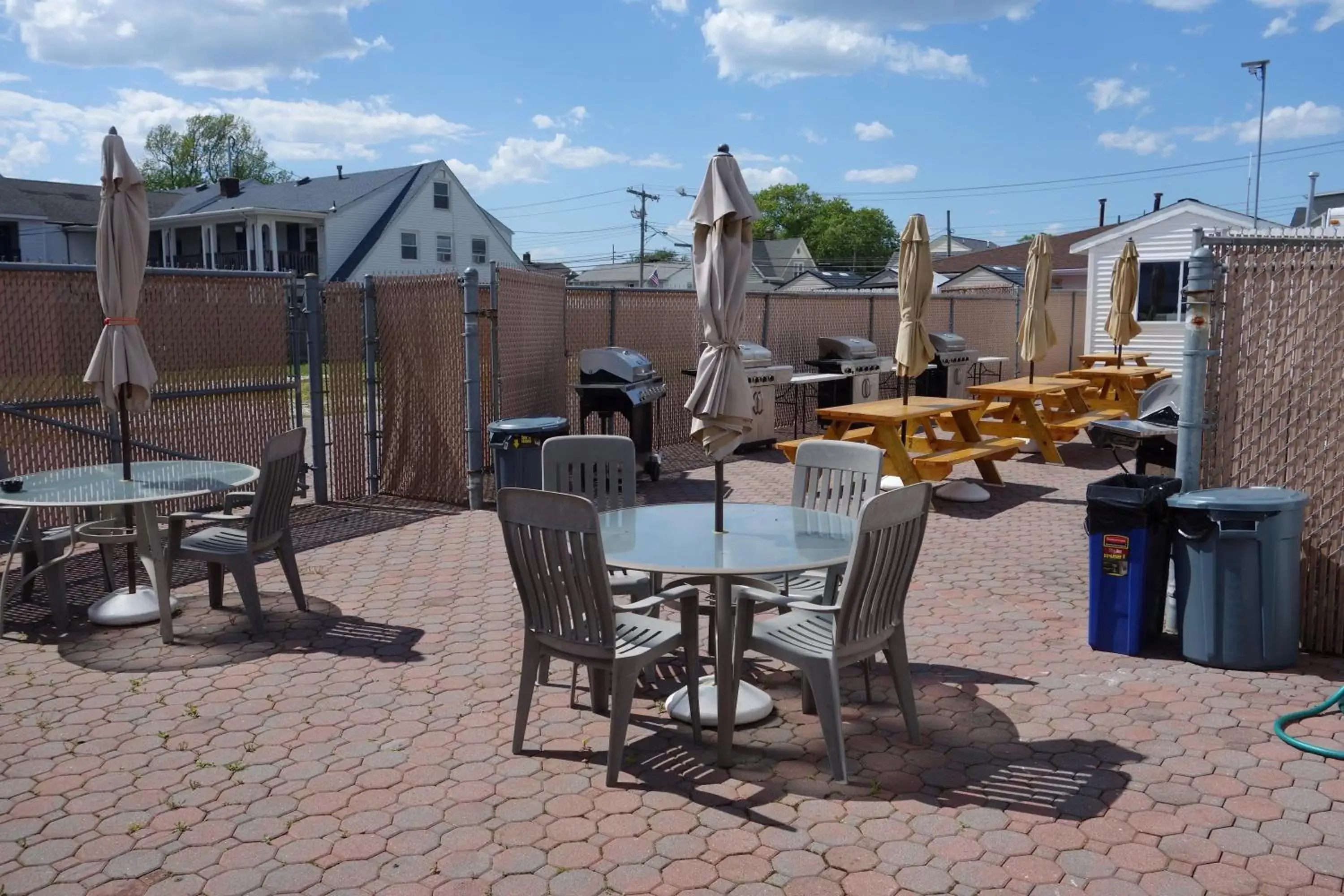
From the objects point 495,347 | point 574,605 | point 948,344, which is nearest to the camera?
point 574,605

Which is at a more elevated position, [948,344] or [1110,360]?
[948,344]

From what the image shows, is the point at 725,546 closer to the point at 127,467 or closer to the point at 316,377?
the point at 127,467

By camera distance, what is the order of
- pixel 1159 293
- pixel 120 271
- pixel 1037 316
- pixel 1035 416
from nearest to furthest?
pixel 120 271, pixel 1037 316, pixel 1035 416, pixel 1159 293

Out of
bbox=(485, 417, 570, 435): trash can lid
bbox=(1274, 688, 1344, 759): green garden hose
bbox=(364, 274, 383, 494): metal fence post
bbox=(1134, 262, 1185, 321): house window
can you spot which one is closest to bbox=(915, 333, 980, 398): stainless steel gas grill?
bbox=(1134, 262, 1185, 321): house window

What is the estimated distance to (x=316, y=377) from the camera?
9.27 meters

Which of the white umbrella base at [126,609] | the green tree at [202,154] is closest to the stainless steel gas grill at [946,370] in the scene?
the white umbrella base at [126,609]

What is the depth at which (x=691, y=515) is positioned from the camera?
510 centimetres

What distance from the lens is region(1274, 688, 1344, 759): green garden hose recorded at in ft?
13.4

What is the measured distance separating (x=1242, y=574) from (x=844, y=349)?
9.30 m

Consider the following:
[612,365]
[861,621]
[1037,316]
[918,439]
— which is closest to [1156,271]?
[1037,316]

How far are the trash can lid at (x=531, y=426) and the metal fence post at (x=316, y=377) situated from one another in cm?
162

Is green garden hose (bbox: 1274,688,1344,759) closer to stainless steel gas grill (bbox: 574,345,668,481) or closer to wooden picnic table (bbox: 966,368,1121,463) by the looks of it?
stainless steel gas grill (bbox: 574,345,668,481)

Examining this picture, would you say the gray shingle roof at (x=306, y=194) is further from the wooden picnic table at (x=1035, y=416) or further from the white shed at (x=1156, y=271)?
the wooden picnic table at (x=1035, y=416)

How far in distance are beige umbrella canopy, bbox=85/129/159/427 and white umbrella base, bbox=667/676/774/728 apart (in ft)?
11.7
